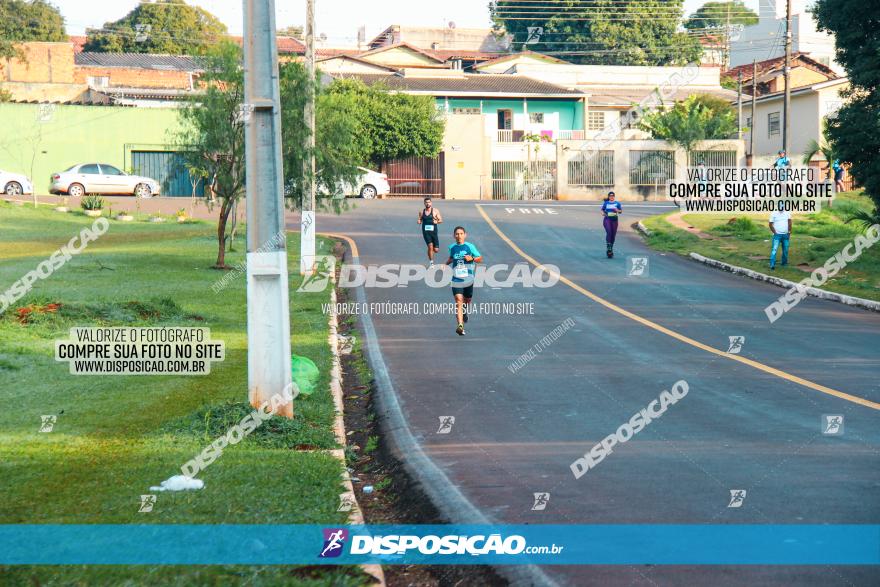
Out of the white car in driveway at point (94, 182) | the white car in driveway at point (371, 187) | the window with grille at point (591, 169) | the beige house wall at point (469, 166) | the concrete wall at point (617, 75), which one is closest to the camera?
the white car in driveway at point (94, 182)

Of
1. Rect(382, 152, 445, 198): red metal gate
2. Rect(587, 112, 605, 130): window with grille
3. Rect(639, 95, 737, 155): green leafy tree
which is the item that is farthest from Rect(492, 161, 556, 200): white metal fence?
Rect(587, 112, 605, 130): window with grille

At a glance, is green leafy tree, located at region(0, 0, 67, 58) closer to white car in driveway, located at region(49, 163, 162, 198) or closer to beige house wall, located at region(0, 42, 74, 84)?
beige house wall, located at region(0, 42, 74, 84)

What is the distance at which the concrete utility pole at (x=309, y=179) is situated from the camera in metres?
26.7

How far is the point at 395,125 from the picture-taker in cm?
5894

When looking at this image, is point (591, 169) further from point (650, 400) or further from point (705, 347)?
point (650, 400)

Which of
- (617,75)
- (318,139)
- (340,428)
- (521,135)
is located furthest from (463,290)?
(617,75)

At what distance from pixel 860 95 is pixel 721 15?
9220 centimetres

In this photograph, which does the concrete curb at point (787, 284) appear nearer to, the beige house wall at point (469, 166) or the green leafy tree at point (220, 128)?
the green leafy tree at point (220, 128)

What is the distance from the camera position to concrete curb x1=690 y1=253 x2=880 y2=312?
74.7ft

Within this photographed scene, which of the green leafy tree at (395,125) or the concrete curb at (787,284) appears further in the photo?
the green leafy tree at (395,125)

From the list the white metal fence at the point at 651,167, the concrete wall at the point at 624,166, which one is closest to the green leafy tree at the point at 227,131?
the concrete wall at the point at 624,166

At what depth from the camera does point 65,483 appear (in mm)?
8359

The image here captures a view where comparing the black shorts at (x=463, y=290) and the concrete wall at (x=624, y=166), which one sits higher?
the concrete wall at (x=624, y=166)

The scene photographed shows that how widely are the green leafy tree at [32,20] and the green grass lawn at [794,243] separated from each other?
5759cm
